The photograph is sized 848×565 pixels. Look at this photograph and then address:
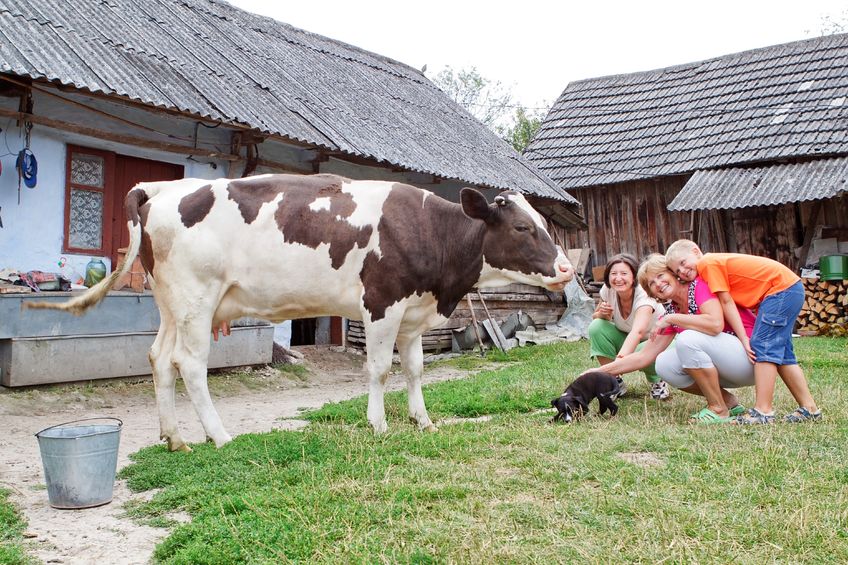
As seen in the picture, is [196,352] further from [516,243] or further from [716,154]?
[716,154]

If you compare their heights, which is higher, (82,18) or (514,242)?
(82,18)

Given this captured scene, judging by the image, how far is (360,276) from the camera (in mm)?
5125

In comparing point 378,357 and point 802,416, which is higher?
point 378,357

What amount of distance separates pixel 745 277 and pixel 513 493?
2.63 m

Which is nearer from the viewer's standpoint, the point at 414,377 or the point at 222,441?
the point at 222,441

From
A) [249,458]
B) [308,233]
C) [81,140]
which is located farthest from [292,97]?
[249,458]

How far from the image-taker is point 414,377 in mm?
5375

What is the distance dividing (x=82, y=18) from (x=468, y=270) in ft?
23.8

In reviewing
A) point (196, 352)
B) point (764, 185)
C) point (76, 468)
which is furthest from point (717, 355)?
point (764, 185)

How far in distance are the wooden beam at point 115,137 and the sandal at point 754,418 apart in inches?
272

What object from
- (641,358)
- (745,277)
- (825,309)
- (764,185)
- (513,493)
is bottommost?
(513,493)

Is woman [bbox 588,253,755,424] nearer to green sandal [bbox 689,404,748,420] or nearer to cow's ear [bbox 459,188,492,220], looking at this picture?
green sandal [bbox 689,404,748,420]

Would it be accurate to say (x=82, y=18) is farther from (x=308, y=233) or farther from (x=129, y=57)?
(x=308, y=233)

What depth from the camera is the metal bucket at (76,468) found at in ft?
12.2
